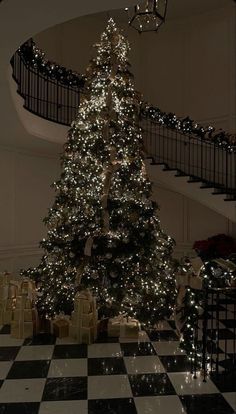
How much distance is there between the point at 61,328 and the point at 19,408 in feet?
5.97

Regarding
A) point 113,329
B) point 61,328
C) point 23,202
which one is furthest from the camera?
point 23,202

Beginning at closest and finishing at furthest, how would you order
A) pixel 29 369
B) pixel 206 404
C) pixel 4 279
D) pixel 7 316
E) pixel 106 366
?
1. pixel 206 404
2. pixel 29 369
3. pixel 106 366
4. pixel 7 316
5. pixel 4 279

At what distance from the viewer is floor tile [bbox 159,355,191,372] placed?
14.0ft

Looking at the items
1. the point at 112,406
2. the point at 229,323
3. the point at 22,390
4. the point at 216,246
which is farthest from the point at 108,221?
the point at 216,246

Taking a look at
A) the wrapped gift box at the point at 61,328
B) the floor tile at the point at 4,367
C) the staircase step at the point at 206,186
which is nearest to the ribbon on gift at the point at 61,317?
the wrapped gift box at the point at 61,328

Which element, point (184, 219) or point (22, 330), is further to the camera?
point (184, 219)

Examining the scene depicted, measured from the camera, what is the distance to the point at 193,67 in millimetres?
11422

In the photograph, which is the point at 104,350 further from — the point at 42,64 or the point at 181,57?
the point at 181,57

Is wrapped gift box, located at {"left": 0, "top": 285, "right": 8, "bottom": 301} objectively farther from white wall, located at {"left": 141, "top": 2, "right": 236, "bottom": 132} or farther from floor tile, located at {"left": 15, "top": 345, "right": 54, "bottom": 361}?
white wall, located at {"left": 141, "top": 2, "right": 236, "bottom": 132}

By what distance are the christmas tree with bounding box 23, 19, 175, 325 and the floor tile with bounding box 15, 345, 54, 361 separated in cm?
69

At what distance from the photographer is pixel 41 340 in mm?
5137

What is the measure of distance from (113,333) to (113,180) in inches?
79.9

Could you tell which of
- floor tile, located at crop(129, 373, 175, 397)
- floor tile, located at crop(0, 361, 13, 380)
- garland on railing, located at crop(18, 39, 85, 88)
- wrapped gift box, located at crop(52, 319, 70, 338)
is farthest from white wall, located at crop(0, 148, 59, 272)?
floor tile, located at crop(129, 373, 175, 397)

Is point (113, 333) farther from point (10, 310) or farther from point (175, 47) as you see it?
point (175, 47)
